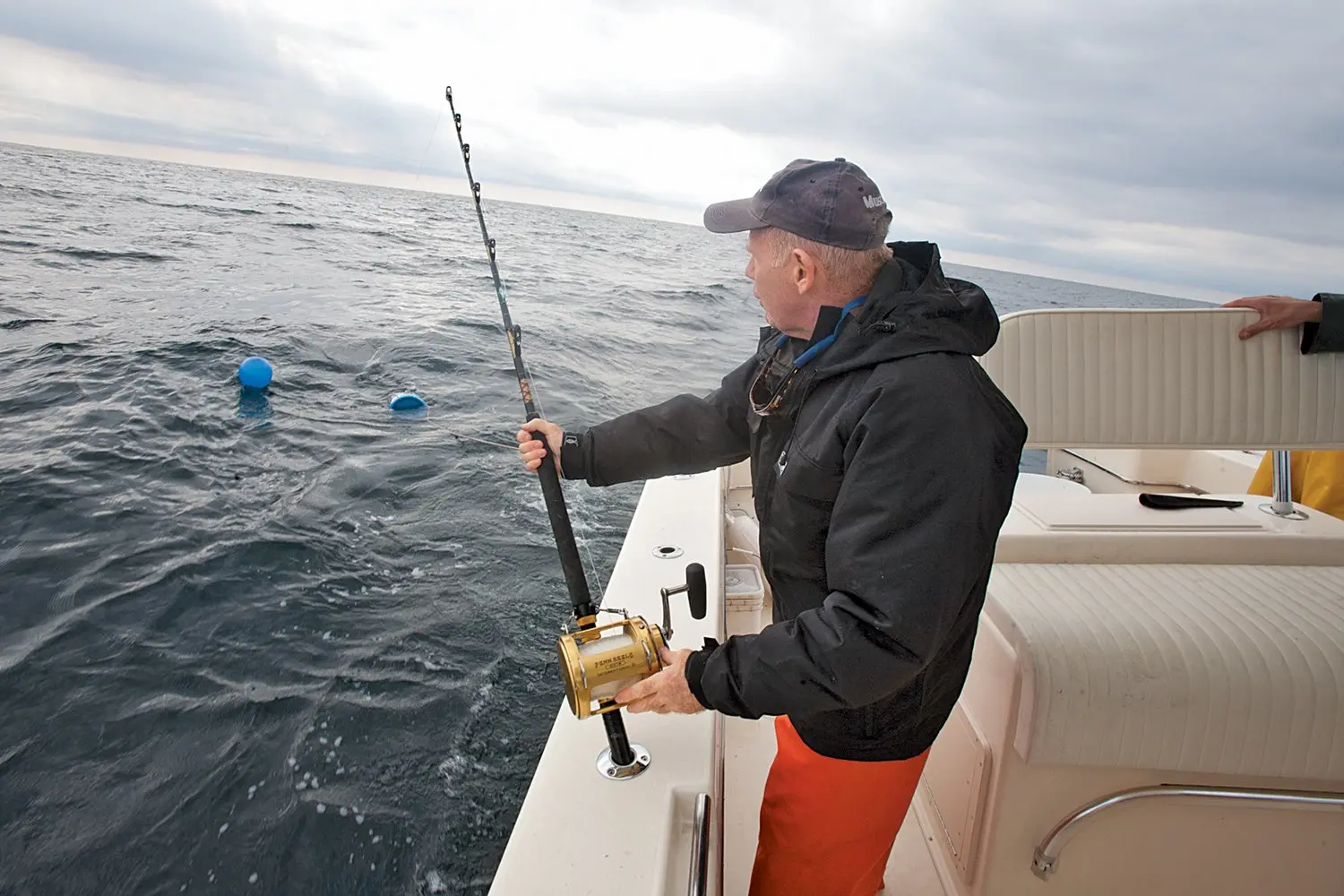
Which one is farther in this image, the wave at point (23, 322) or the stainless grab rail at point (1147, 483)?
the wave at point (23, 322)

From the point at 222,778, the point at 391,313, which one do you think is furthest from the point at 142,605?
the point at 391,313

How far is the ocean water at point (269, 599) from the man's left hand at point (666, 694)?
4.72 feet

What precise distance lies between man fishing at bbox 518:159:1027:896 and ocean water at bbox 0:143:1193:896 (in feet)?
4.78

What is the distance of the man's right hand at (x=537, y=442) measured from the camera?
1867 mm

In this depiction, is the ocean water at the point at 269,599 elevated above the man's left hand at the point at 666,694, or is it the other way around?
the man's left hand at the point at 666,694

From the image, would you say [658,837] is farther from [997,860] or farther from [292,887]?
[292,887]

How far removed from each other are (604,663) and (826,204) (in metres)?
0.92

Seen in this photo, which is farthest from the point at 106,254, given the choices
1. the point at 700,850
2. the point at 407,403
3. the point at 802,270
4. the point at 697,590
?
the point at 700,850

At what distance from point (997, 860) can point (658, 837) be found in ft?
3.07

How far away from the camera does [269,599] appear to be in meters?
3.66

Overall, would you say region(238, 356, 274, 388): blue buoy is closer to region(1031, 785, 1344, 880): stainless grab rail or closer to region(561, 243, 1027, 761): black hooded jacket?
region(561, 243, 1027, 761): black hooded jacket

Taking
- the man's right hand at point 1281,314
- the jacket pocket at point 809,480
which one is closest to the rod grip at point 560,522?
the jacket pocket at point 809,480

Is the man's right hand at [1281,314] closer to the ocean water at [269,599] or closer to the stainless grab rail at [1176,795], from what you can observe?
the stainless grab rail at [1176,795]

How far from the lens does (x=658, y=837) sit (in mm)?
1368
